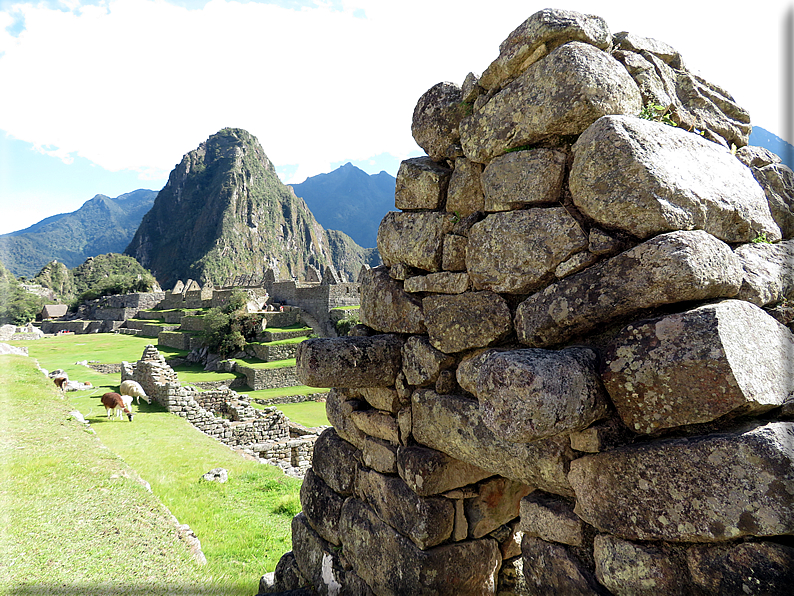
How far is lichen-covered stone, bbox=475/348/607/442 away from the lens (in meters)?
1.94

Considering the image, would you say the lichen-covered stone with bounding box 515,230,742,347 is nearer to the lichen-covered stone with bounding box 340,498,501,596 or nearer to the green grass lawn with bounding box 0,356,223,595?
the lichen-covered stone with bounding box 340,498,501,596

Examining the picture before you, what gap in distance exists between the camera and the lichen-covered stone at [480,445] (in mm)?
2330

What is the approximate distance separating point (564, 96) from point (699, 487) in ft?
6.37

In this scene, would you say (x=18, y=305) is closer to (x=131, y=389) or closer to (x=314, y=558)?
(x=131, y=389)

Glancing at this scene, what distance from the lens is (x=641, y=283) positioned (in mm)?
2006

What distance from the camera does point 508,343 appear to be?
2.77 metres

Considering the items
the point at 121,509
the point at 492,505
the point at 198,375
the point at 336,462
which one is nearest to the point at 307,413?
the point at 198,375

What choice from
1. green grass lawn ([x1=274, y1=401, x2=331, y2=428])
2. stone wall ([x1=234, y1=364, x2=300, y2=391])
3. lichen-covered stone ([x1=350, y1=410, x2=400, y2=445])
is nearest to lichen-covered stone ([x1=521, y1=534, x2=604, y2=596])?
lichen-covered stone ([x1=350, y1=410, x2=400, y2=445])

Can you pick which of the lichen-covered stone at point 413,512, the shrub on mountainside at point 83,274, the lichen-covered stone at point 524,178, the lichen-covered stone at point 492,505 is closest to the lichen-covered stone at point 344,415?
the lichen-covered stone at point 413,512

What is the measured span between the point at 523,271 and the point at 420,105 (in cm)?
168

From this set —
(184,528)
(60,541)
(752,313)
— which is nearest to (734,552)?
(752,313)

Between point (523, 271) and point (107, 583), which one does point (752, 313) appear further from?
point (107, 583)

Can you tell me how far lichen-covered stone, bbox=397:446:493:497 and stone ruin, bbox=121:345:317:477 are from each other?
11.0 m

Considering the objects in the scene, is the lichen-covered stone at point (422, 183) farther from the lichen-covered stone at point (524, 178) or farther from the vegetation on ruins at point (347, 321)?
the vegetation on ruins at point (347, 321)
